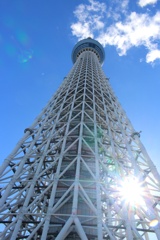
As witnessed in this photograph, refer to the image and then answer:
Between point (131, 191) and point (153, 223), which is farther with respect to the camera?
point (131, 191)

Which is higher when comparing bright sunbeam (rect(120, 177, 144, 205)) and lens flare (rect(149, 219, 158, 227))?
bright sunbeam (rect(120, 177, 144, 205))

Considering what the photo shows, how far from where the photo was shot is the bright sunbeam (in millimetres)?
11218

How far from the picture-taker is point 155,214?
10531 millimetres

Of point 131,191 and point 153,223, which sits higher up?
point 131,191

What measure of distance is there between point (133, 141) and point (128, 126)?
2.47 meters

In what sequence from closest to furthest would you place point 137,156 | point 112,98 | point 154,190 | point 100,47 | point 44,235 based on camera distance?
point 44,235, point 154,190, point 137,156, point 112,98, point 100,47

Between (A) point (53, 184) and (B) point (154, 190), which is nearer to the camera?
(A) point (53, 184)

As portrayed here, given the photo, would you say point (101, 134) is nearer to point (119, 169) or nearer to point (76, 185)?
point (119, 169)

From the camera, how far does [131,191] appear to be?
38.8ft

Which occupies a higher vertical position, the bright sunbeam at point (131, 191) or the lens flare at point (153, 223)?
the bright sunbeam at point (131, 191)

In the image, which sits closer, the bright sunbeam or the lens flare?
the lens flare

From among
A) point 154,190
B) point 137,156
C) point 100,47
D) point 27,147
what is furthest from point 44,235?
point 100,47

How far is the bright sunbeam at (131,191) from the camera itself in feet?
36.8

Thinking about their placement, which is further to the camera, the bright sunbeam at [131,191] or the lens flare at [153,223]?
the bright sunbeam at [131,191]
